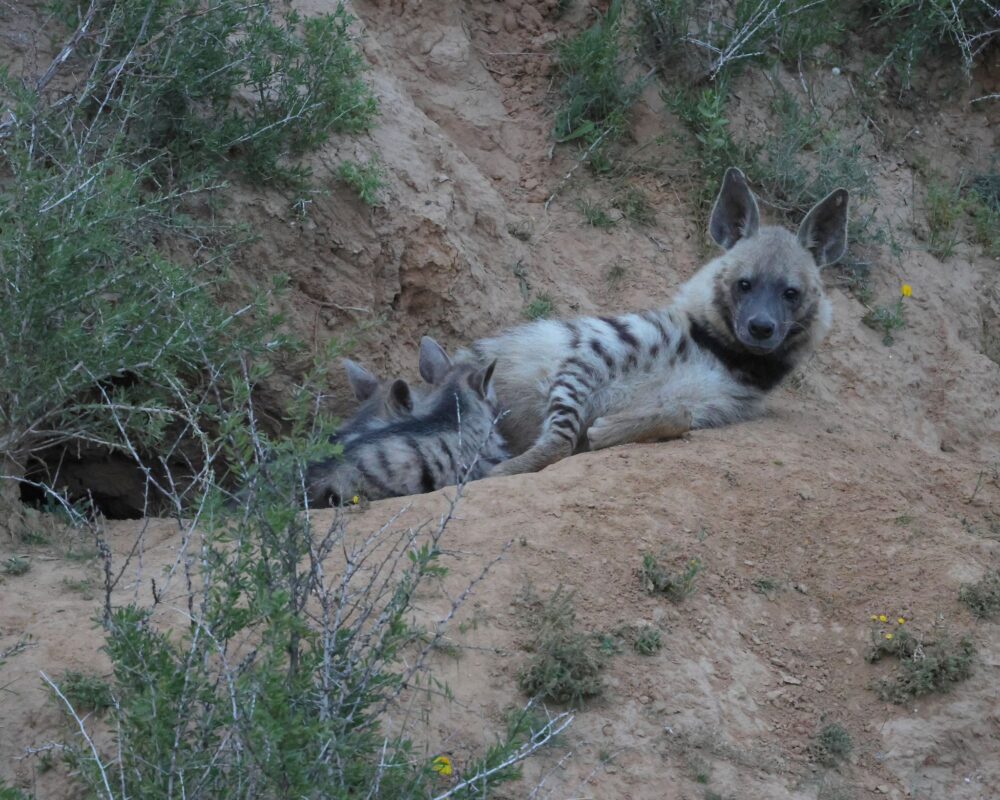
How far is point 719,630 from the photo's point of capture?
427cm

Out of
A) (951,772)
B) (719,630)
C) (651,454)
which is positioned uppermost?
(651,454)

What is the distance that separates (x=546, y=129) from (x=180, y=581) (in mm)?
4872

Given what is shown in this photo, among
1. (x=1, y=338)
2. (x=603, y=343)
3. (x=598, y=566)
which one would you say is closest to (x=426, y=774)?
(x=598, y=566)

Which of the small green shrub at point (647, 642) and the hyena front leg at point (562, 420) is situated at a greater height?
the hyena front leg at point (562, 420)

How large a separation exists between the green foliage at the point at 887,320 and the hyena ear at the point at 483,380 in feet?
9.74

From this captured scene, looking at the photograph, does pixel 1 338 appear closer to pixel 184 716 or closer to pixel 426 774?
pixel 184 716

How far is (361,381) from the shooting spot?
6.35 m

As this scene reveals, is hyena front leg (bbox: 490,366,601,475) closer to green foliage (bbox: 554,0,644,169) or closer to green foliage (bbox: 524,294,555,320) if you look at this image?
green foliage (bbox: 524,294,555,320)

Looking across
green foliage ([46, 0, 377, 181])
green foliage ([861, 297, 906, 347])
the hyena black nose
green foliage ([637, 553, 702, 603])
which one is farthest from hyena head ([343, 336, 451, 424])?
green foliage ([861, 297, 906, 347])

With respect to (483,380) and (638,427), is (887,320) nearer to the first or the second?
(638,427)

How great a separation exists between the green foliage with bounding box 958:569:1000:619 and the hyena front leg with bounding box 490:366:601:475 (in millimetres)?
2209

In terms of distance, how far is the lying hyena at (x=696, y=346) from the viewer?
6387mm

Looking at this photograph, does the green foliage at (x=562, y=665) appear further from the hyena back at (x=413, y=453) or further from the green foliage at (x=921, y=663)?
the hyena back at (x=413, y=453)

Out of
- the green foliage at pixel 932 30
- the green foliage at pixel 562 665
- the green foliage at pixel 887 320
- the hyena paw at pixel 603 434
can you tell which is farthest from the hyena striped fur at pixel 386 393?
the green foliage at pixel 932 30
